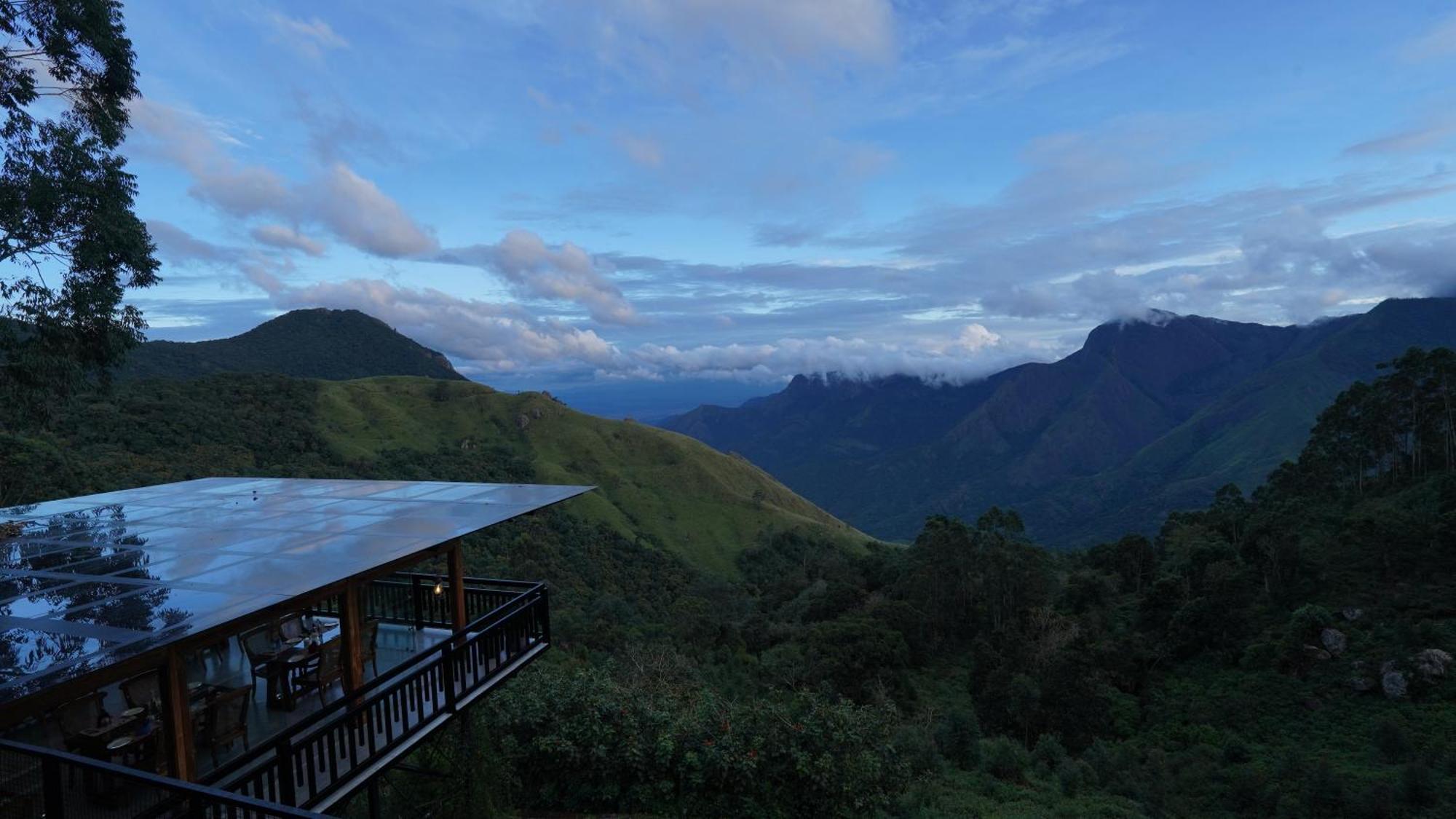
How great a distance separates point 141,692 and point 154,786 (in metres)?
3.81

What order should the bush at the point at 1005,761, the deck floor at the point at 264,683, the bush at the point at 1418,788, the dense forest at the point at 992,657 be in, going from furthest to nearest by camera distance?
the bush at the point at 1005,761
the bush at the point at 1418,788
the dense forest at the point at 992,657
the deck floor at the point at 264,683

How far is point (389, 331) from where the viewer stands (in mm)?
117500

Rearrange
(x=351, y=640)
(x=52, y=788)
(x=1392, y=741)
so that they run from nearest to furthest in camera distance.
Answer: (x=52, y=788)
(x=351, y=640)
(x=1392, y=741)

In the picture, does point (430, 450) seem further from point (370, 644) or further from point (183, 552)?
point (183, 552)

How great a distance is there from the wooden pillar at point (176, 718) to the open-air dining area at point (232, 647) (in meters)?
0.02

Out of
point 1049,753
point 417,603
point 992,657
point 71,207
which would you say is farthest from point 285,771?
point 992,657

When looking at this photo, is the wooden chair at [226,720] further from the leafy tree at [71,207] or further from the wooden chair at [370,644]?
the leafy tree at [71,207]

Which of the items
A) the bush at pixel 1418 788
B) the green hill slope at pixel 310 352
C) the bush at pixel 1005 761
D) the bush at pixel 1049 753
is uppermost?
the green hill slope at pixel 310 352

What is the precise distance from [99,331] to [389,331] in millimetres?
116452

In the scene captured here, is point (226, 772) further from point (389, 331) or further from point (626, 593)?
point (389, 331)

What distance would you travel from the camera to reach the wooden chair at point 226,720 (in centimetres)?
635

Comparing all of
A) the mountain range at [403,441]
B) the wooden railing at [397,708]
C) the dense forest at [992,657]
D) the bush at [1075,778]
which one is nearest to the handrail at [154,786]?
the wooden railing at [397,708]

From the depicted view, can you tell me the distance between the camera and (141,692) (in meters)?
6.63

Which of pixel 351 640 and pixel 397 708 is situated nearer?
pixel 397 708
